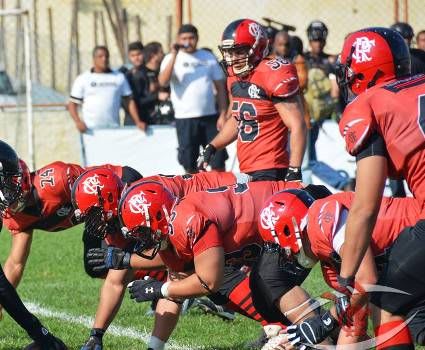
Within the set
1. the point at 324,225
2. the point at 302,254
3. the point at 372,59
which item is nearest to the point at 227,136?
the point at 302,254

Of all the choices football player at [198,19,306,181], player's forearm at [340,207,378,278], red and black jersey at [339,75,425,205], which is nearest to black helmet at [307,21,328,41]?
football player at [198,19,306,181]

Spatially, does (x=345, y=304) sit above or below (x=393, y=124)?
below

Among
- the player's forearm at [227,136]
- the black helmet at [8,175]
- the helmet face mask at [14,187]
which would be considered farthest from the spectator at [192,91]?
the black helmet at [8,175]

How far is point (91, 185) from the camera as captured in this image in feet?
18.7

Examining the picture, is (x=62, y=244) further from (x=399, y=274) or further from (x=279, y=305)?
(x=399, y=274)

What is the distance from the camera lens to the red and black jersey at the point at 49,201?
6266mm

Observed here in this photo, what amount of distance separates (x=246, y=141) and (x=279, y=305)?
6.50 ft

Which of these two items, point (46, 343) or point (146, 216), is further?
point (46, 343)

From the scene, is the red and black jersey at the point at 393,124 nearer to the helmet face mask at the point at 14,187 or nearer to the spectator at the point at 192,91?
the helmet face mask at the point at 14,187

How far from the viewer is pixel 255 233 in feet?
17.6

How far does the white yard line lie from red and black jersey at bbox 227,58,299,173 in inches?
52.8

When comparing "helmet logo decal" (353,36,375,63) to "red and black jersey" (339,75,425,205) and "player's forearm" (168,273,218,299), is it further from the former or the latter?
"player's forearm" (168,273,218,299)

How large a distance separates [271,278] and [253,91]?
79.3 inches

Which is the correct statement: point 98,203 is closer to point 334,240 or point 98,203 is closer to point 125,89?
point 334,240
